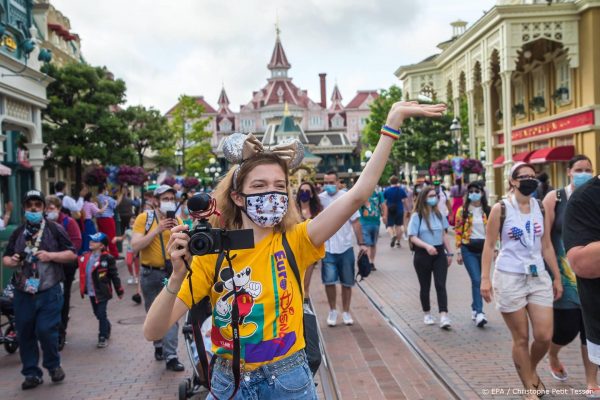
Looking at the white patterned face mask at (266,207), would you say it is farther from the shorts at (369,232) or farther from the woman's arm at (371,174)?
the shorts at (369,232)

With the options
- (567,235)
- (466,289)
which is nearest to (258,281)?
(567,235)

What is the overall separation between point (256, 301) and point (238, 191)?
0.56 m

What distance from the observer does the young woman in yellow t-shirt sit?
2846 millimetres

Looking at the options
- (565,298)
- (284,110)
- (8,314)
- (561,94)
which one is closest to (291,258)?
(565,298)

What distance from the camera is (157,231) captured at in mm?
6773

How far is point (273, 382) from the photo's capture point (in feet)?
9.29

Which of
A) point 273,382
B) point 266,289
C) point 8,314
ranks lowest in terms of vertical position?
point 8,314

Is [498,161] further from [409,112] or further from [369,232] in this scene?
[409,112]

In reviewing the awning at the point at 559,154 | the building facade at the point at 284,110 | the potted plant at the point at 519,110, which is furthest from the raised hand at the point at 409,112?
the building facade at the point at 284,110

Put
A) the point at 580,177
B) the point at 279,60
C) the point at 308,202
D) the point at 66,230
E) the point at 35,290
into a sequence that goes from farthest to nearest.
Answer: the point at 279,60, the point at 308,202, the point at 66,230, the point at 35,290, the point at 580,177

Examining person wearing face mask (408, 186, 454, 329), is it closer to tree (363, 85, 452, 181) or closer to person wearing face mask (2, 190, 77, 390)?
person wearing face mask (2, 190, 77, 390)

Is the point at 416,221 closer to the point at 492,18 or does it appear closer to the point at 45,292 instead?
the point at 45,292

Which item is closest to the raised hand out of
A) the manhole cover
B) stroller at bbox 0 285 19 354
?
stroller at bbox 0 285 19 354

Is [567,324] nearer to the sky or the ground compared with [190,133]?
nearer to the ground
